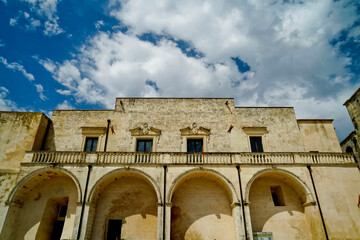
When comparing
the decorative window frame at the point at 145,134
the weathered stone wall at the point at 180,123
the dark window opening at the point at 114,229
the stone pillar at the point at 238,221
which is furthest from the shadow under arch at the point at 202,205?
the decorative window frame at the point at 145,134

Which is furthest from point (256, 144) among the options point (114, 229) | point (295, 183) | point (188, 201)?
point (114, 229)

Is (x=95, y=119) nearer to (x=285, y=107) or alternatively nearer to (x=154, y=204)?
(x=154, y=204)

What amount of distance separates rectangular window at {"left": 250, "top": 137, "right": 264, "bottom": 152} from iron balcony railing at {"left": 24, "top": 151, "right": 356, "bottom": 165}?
2400 mm

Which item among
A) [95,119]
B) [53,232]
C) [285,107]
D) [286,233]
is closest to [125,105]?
[95,119]

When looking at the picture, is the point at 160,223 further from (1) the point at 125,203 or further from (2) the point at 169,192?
(1) the point at 125,203

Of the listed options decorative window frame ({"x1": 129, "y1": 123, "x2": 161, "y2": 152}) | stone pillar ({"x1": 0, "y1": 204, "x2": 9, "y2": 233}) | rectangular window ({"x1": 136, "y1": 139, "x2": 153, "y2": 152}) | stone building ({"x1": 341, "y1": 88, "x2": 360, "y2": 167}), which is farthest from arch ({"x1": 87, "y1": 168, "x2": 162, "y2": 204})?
stone building ({"x1": 341, "y1": 88, "x2": 360, "y2": 167})

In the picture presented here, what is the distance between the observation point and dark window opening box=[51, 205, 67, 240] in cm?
1508

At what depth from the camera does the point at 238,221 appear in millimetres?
12977

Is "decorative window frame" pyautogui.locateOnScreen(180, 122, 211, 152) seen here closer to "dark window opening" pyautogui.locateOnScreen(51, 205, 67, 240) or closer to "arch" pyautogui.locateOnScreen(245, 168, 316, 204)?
"arch" pyautogui.locateOnScreen(245, 168, 316, 204)

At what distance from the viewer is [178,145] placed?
17.3 meters

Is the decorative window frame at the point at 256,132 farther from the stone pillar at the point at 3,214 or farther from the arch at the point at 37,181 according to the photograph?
the stone pillar at the point at 3,214

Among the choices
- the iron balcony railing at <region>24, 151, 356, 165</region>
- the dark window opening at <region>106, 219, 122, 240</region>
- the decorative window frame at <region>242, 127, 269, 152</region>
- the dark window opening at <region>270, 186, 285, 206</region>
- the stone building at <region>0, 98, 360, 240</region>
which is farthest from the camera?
the decorative window frame at <region>242, 127, 269, 152</region>

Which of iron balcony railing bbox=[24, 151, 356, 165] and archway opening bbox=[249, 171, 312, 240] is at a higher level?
iron balcony railing bbox=[24, 151, 356, 165]

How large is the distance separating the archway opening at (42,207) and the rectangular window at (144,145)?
511 centimetres
